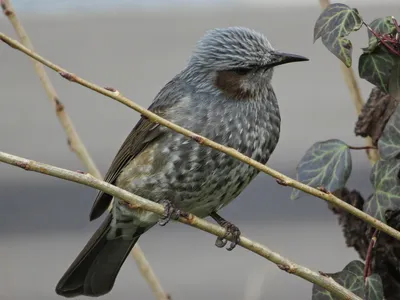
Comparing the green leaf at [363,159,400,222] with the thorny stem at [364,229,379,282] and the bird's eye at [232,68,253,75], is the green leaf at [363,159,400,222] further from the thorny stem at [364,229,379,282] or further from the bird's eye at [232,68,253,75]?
the bird's eye at [232,68,253,75]

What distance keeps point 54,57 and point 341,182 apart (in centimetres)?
311

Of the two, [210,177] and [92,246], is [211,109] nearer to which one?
[210,177]

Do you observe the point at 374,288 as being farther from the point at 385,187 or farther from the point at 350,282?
the point at 385,187

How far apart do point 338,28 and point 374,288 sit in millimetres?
769

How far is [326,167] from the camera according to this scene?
9.82 ft

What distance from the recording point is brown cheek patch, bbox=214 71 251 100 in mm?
3439

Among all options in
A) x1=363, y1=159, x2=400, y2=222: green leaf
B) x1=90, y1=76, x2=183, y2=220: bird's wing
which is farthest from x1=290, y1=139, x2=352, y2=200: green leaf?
x1=90, y1=76, x2=183, y2=220: bird's wing

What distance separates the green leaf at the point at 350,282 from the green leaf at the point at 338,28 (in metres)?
0.61

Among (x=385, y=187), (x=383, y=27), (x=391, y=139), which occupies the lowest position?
(x=385, y=187)

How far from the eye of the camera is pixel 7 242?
17.5ft

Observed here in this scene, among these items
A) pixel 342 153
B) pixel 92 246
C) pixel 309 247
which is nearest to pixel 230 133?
pixel 342 153

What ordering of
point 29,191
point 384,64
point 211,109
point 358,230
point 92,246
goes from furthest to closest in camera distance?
point 29,191 → point 92,246 → point 211,109 → point 358,230 → point 384,64

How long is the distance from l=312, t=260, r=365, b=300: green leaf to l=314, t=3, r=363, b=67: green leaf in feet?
2.01

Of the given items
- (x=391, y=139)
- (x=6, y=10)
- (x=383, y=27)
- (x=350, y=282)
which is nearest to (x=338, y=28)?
(x=383, y=27)
